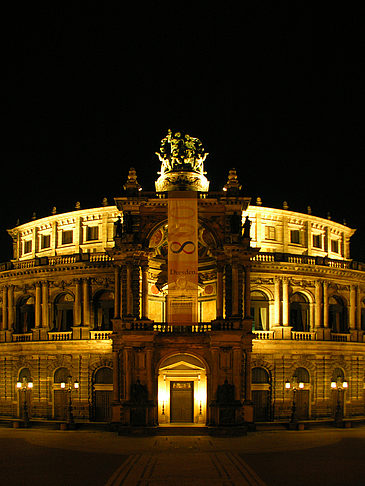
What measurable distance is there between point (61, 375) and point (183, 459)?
24.6 meters

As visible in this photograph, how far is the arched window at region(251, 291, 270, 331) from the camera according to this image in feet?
184

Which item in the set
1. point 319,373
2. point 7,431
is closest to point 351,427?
point 319,373

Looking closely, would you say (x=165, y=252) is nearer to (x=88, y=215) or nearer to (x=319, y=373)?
(x=88, y=215)

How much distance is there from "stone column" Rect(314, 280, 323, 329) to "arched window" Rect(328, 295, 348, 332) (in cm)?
216

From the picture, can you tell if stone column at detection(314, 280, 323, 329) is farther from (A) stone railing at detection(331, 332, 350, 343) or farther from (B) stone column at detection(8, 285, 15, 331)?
(B) stone column at detection(8, 285, 15, 331)

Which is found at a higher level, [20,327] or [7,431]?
[20,327]

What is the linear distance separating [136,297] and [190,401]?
10006mm

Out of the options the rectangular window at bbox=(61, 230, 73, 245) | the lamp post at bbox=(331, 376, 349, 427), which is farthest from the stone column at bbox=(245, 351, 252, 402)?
the rectangular window at bbox=(61, 230, 73, 245)

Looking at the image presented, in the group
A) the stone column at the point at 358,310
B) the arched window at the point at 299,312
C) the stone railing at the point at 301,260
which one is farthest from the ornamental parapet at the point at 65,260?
the stone column at the point at 358,310

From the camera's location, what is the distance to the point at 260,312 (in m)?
56.3

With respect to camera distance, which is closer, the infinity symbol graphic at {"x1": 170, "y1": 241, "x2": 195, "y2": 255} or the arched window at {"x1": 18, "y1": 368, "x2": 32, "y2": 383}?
the infinity symbol graphic at {"x1": 170, "y1": 241, "x2": 195, "y2": 255}

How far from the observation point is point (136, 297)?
47750 mm

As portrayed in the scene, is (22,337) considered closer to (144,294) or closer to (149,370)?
(144,294)

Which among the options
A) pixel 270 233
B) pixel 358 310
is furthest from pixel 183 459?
pixel 270 233
